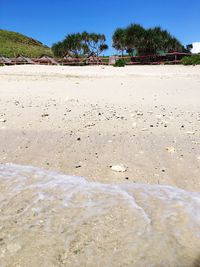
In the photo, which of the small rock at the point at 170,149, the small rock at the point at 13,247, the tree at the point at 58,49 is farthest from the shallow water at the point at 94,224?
the tree at the point at 58,49

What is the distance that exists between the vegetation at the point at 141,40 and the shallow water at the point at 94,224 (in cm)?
5939

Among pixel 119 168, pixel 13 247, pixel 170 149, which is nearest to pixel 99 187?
pixel 119 168

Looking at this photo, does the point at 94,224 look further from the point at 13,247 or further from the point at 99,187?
the point at 99,187

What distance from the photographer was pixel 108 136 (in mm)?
6754

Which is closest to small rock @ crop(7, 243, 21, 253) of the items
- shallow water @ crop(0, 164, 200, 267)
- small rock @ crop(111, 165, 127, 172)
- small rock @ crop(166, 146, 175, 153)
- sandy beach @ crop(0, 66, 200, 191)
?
shallow water @ crop(0, 164, 200, 267)

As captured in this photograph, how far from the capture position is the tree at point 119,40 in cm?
6500

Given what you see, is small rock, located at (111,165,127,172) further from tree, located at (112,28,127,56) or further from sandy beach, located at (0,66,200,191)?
tree, located at (112,28,127,56)

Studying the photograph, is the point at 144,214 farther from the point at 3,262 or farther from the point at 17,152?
the point at 17,152

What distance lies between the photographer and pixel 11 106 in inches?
385

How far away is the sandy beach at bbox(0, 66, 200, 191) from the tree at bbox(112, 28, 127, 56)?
55.5 metres

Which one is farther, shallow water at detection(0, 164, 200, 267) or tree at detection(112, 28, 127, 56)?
tree at detection(112, 28, 127, 56)

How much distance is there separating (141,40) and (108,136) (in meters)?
57.2

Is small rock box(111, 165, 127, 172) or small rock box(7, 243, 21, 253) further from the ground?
small rock box(7, 243, 21, 253)

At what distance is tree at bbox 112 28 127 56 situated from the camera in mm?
65000
